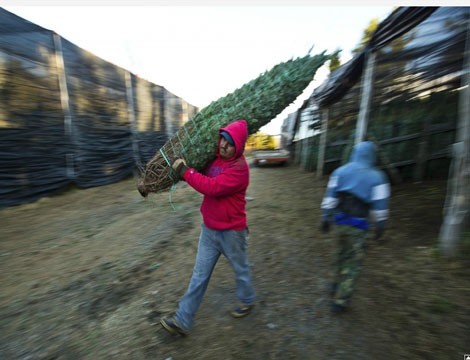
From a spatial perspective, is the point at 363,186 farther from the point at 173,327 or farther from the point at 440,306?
the point at 173,327

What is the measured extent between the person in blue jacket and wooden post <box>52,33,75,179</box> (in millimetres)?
6449

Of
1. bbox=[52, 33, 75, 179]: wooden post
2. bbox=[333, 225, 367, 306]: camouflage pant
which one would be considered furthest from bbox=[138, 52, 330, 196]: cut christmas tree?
bbox=[52, 33, 75, 179]: wooden post

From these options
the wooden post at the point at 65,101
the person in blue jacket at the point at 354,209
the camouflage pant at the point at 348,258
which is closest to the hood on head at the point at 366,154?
the person in blue jacket at the point at 354,209

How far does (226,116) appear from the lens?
2338 millimetres

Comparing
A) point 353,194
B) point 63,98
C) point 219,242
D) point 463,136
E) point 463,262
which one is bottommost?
point 463,262

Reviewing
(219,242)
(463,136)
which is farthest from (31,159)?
(463,136)

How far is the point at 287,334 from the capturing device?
215 cm

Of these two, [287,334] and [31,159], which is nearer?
[287,334]

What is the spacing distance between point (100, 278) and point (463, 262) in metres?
4.02

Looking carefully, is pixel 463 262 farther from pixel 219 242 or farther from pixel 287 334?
pixel 219 242

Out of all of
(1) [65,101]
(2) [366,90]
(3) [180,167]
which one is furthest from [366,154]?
(1) [65,101]

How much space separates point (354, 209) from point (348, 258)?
449 millimetres

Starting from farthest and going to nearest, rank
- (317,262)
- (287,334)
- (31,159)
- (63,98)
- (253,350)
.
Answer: (63,98) → (31,159) → (317,262) → (287,334) → (253,350)

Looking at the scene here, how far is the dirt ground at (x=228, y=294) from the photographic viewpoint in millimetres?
2025
